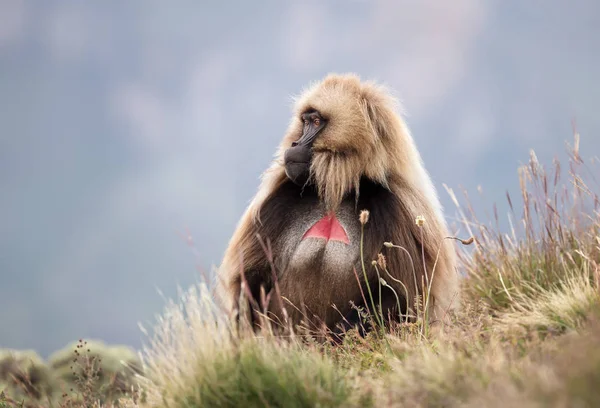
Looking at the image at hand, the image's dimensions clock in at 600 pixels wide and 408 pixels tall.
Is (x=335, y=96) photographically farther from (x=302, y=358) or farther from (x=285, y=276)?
(x=302, y=358)

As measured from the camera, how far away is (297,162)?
5059 millimetres

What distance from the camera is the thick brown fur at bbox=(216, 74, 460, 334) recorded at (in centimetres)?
490

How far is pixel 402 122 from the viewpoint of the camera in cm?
541

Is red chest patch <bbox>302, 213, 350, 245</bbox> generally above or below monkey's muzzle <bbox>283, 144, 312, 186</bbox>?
below

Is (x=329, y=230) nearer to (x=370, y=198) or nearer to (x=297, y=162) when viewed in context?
(x=370, y=198)

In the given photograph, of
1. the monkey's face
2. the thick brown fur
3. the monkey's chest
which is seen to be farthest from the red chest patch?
the monkey's face

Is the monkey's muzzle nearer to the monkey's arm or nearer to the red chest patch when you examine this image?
the red chest patch

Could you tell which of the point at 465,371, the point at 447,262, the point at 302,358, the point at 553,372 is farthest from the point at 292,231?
the point at 553,372

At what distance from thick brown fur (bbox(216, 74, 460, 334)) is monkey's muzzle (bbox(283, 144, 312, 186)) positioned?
6 centimetres

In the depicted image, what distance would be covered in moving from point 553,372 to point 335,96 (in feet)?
10.1

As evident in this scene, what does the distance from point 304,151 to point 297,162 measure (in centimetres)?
10

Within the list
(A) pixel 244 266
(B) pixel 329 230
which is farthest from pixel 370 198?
(A) pixel 244 266

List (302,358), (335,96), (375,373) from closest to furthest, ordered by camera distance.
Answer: (302,358) → (375,373) → (335,96)

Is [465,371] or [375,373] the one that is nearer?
[465,371]
